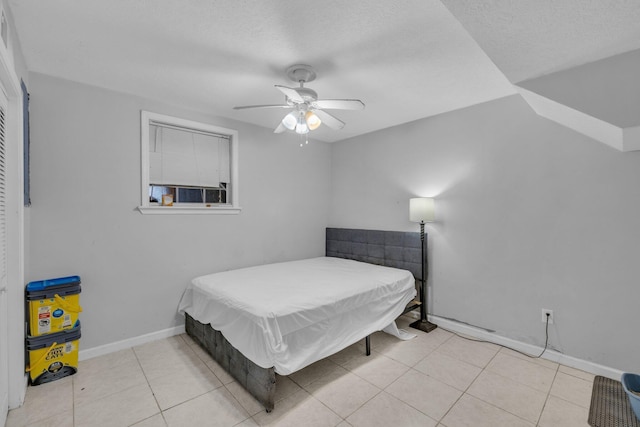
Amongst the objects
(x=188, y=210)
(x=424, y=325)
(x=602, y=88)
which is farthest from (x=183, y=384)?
(x=602, y=88)

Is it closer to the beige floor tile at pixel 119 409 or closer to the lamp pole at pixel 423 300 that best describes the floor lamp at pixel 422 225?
the lamp pole at pixel 423 300

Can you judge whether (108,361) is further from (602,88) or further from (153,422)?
(602,88)

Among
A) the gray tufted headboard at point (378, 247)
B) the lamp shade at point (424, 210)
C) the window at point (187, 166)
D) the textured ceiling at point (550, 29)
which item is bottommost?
the gray tufted headboard at point (378, 247)

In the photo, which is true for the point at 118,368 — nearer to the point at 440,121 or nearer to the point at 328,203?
the point at 328,203

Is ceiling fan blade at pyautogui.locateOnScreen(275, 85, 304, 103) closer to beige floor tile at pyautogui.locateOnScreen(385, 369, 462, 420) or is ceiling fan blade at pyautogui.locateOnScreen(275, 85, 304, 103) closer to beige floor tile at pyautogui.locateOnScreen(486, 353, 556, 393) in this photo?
beige floor tile at pyautogui.locateOnScreen(385, 369, 462, 420)

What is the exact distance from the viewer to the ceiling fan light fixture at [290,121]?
241cm

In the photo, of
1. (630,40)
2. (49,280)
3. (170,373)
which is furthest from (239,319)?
(630,40)

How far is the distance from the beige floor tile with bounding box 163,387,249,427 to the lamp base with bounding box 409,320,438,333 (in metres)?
2.13

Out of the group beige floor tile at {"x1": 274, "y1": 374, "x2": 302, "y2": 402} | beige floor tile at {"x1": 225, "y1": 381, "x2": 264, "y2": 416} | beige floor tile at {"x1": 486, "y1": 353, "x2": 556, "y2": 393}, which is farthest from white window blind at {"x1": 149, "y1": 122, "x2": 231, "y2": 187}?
beige floor tile at {"x1": 486, "y1": 353, "x2": 556, "y2": 393}

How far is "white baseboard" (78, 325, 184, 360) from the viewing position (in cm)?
262

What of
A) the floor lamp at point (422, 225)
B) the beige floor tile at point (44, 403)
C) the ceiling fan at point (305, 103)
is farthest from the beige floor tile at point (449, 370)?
the beige floor tile at point (44, 403)

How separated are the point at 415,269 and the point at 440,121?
179 cm

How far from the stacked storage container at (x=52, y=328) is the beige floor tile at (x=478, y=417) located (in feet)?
9.65

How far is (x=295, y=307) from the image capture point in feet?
7.11
